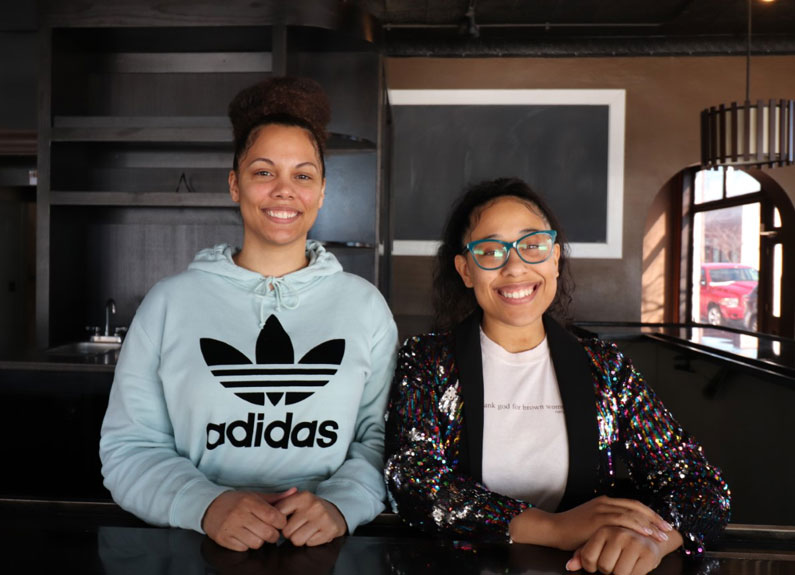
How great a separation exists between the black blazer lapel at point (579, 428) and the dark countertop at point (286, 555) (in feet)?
0.71

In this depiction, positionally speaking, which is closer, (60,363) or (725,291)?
(60,363)

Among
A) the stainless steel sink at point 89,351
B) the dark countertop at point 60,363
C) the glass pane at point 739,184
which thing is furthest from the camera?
the glass pane at point 739,184

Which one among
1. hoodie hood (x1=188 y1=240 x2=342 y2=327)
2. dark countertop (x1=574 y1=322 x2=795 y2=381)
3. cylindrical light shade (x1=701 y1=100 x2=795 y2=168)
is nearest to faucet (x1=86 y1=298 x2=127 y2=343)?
dark countertop (x1=574 y1=322 x2=795 y2=381)

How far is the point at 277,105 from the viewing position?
1.33 meters

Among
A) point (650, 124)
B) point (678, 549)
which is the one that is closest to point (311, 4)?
point (678, 549)

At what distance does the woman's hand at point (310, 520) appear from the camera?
3.14 ft

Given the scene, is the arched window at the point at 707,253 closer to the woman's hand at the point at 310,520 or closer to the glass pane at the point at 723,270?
the glass pane at the point at 723,270

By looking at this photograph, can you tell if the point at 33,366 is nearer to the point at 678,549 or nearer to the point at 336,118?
the point at 336,118

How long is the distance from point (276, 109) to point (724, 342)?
9.57 ft

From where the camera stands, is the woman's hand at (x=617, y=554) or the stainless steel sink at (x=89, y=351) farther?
the stainless steel sink at (x=89, y=351)

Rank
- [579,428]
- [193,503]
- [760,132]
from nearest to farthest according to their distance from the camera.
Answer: [193,503] → [579,428] → [760,132]

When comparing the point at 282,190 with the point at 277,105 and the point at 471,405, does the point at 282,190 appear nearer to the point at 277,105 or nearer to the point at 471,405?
the point at 277,105

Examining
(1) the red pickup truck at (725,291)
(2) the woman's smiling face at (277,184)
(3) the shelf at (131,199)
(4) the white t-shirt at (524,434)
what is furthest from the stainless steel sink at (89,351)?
(1) the red pickup truck at (725,291)

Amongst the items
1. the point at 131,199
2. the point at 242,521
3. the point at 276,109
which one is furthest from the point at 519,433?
the point at 131,199
